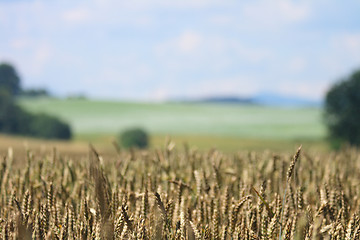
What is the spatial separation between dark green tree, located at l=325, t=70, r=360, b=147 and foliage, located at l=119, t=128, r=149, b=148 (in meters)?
20.2

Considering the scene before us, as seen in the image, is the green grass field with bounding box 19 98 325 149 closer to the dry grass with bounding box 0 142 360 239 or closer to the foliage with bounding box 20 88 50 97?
the foliage with bounding box 20 88 50 97

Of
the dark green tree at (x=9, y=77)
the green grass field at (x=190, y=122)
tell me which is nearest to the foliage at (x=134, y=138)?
the green grass field at (x=190, y=122)

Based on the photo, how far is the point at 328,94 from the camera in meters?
29.8

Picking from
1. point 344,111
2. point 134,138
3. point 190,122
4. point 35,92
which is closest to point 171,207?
point 344,111

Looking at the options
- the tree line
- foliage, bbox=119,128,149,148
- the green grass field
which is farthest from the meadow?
the tree line

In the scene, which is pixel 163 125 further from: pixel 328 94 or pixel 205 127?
pixel 328 94

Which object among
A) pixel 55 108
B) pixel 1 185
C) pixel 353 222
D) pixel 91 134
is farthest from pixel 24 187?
pixel 55 108

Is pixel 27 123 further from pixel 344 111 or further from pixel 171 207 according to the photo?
pixel 171 207

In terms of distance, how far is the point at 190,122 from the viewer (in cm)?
6594

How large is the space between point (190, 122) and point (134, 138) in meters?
22.1

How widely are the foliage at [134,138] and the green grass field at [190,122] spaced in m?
5.61

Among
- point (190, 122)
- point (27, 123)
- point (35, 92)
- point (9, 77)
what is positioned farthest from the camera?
point (35, 92)

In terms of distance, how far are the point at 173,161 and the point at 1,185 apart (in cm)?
167

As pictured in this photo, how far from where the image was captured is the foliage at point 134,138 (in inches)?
1747
